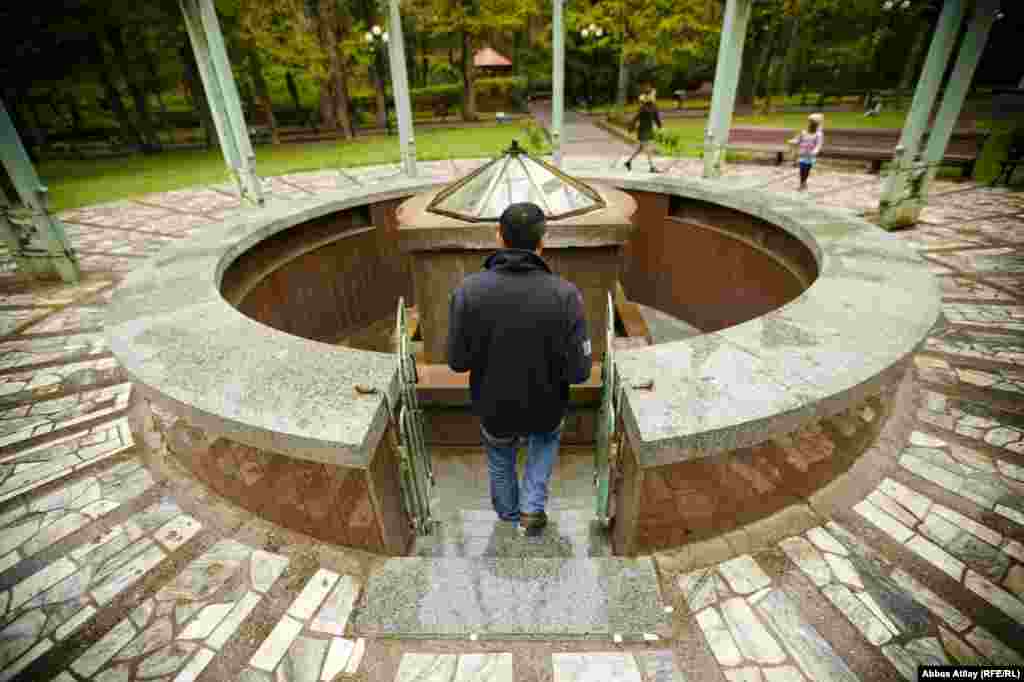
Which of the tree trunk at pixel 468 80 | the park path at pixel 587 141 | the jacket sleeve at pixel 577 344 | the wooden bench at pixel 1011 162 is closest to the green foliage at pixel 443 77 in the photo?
the tree trunk at pixel 468 80

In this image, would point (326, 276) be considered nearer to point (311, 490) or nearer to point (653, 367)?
point (311, 490)

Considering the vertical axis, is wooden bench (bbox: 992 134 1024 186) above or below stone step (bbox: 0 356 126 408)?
above

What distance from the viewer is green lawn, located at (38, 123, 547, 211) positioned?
548 inches

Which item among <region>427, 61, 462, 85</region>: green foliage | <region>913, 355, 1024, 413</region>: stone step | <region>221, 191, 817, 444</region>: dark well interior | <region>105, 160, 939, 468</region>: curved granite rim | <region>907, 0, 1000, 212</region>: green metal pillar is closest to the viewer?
<region>105, 160, 939, 468</region>: curved granite rim

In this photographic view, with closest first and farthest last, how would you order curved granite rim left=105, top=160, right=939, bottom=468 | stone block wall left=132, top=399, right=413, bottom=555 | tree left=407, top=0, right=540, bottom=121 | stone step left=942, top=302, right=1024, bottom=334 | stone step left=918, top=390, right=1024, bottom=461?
curved granite rim left=105, top=160, right=939, bottom=468 → stone block wall left=132, top=399, right=413, bottom=555 → stone step left=918, top=390, right=1024, bottom=461 → stone step left=942, top=302, right=1024, bottom=334 → tree left=407, top=0, right=540, bottom=121

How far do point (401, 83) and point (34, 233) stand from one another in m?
6.64

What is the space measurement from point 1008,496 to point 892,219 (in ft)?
20.6

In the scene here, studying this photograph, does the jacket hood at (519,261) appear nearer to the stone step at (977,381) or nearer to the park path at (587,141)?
the stone step at (977,381)

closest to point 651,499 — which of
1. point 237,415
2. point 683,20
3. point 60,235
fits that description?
point 237,415

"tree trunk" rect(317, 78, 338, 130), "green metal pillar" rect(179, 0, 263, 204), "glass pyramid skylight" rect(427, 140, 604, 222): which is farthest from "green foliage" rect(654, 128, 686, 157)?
"tree trunk" rect(317, 78, 338, 130)

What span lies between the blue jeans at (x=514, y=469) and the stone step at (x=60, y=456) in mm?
2920

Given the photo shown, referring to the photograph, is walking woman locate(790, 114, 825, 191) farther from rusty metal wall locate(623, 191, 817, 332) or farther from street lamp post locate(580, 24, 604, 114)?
street lamp post locate(580, 24, 604, 114)

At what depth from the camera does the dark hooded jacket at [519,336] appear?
7.29ft

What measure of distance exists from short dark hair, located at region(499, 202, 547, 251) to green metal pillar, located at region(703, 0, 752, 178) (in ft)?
26.0
